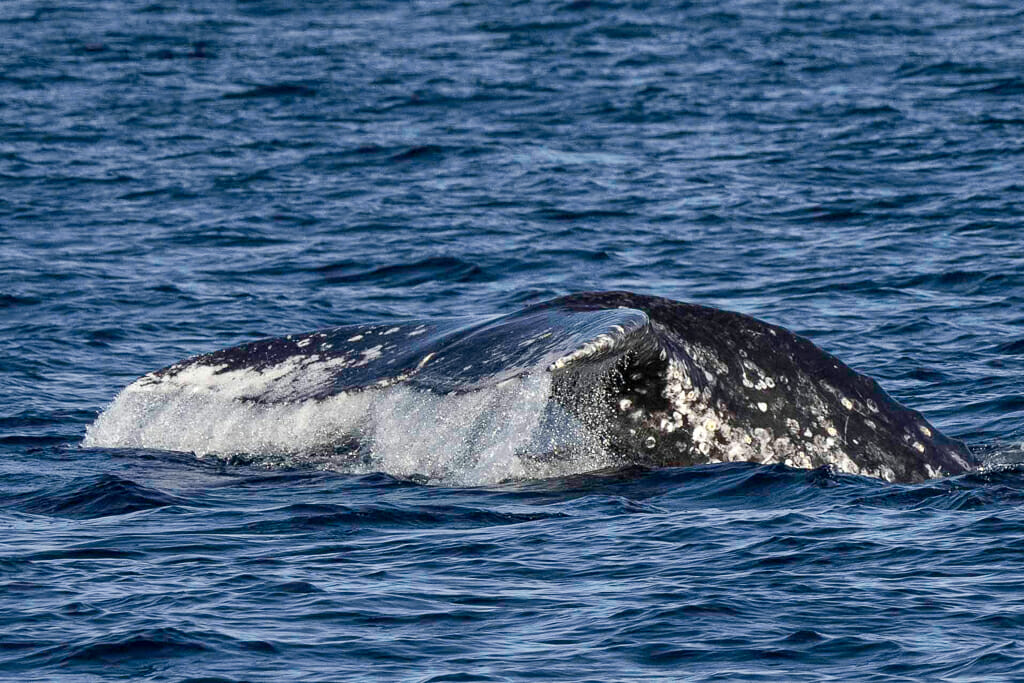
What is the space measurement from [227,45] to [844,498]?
30.9 m

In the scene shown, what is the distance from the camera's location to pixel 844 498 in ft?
39.9

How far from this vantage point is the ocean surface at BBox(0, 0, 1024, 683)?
9.92 meters

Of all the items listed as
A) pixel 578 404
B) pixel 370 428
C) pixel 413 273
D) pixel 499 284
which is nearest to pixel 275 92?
pixel 413 273

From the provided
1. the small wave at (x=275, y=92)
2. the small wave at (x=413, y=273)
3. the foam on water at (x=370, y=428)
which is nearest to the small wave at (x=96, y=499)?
the foam on water at (x=370, y=428)

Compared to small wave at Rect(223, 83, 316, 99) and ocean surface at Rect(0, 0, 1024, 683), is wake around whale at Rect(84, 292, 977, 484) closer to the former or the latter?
ocean surface at Rect(0, 0, 1024, 683)

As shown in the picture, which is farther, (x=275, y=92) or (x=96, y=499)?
(x=275, y=92)

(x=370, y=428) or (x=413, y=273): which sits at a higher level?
(x=370, y=428)

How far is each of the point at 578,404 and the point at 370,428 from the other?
1.59 meters

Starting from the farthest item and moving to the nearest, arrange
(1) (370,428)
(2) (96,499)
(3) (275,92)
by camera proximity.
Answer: (3) (275,92)
(1) (370,428)
(2) (96,499)

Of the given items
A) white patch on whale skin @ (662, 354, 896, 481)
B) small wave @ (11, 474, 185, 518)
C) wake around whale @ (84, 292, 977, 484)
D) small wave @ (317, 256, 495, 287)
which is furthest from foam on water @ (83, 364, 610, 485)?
small wave @ (317, 256, 495, 287)

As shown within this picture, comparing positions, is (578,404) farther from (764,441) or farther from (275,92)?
(275,92)

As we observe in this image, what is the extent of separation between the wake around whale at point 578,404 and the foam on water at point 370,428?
1cm

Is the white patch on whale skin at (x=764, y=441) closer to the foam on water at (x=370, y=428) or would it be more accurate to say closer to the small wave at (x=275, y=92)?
the foam on water at (x=370, y=428)

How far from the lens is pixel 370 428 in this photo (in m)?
12.8
